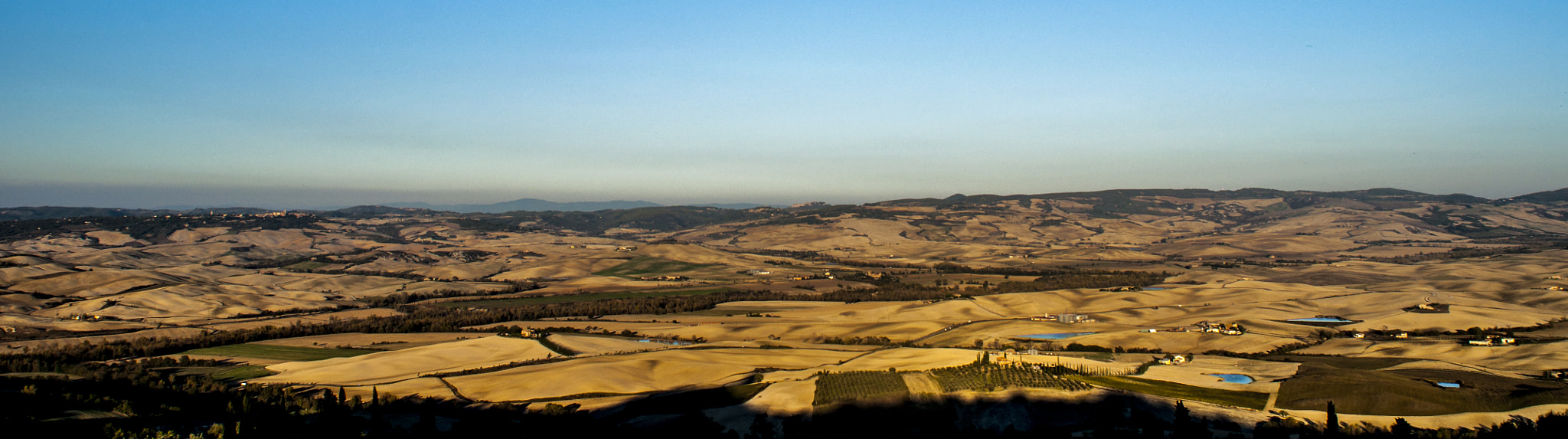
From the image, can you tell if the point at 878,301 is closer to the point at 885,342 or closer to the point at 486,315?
the point at 885,342

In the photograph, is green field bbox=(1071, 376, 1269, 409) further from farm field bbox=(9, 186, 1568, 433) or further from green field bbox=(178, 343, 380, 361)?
green field bbox=(178, 343, 380, 361)

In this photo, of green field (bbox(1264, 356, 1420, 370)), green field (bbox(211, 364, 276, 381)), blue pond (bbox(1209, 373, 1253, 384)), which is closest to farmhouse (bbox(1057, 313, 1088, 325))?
green field (bbox(1264, 356, 1420, 370))

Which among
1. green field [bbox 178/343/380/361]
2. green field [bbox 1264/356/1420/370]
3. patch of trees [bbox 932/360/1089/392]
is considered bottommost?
green field [bbox 178/343/380/361]

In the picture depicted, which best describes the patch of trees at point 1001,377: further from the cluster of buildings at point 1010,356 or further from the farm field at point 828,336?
the cluster of buildings at point 1010,356

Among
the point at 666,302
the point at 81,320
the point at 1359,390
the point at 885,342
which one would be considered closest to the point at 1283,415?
the point at 1359,390

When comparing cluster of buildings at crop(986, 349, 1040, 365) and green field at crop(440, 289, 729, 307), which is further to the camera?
green field at crop(440, 289, 729, 307)

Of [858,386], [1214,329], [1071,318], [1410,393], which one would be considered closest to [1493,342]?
[1214,329]
